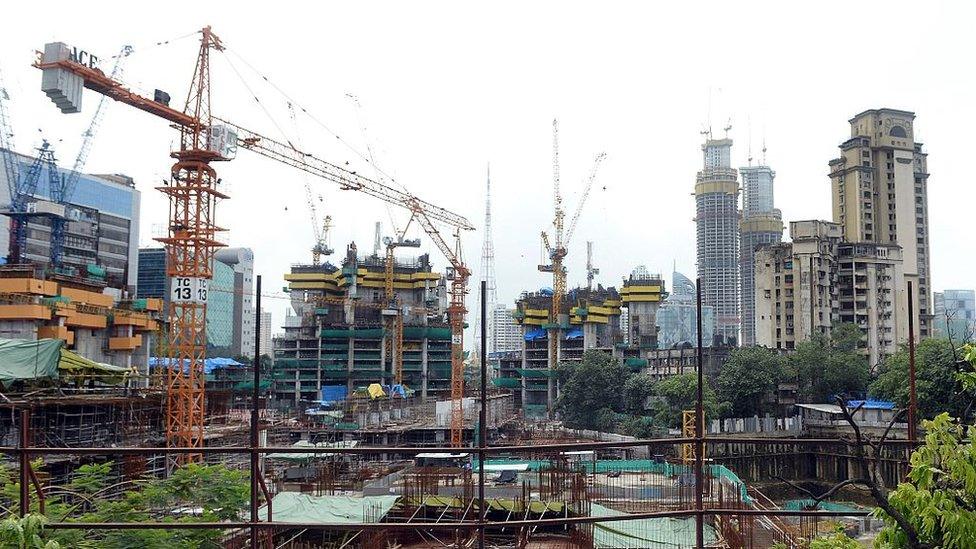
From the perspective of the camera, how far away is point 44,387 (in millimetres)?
21234

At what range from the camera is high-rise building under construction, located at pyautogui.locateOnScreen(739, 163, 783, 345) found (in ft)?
397

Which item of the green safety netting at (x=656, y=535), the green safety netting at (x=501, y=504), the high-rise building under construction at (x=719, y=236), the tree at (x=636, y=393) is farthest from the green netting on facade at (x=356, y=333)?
the high-rise building under construction at (x=719, y=236)

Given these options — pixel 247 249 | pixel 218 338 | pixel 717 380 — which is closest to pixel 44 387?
pixel 717 380

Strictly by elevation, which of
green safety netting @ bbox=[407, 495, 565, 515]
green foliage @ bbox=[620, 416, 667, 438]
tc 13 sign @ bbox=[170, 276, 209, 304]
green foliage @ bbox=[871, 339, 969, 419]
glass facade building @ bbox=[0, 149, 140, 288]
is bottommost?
green foliage @ bbox=[620, 416, 667, 438]

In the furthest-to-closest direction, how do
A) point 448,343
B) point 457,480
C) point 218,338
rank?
point 218,338 < point 448,343 < point 457,480

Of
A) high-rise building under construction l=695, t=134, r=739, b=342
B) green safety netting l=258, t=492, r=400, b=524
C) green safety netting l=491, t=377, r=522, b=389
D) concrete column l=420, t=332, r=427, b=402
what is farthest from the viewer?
high-rise building under construction l=695, t=134, r=739, b=342

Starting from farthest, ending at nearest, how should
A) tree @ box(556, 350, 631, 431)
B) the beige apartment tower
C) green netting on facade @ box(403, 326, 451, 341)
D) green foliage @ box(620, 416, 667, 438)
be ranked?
green netting on facade @ box(403, 326, 451, 341) → the beige apartment tower → tree @ box(556, 350, 631, 431) → green foliage @ box(620, 416, 667, 438)

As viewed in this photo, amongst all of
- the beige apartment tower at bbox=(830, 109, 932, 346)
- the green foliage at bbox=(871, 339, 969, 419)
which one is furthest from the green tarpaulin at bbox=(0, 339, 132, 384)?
the beige apartment tower at bbox=(830, 109, 932, 346)

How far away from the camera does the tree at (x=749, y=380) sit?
46.5 metres

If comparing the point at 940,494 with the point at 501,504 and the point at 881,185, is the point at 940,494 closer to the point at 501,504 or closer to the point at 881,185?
the point at 501,504

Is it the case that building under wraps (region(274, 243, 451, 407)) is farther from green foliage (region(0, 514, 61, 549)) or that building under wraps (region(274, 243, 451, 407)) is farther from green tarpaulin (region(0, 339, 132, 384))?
green foliage (region(0, 514, 61, 549))

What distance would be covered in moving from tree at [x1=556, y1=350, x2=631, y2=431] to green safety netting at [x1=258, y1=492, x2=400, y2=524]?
37.5 m

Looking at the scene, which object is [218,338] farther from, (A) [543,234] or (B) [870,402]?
(B) [870,402]

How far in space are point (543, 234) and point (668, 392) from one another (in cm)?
3432
